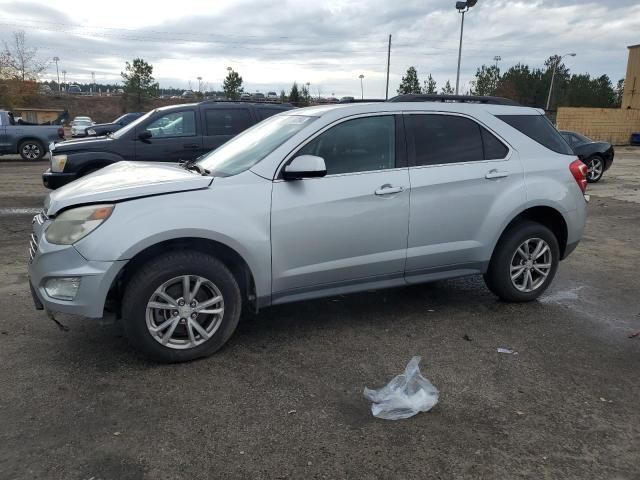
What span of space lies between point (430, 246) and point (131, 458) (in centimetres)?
274

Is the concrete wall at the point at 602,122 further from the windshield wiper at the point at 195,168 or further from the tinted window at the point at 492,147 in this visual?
the windshield wiper at the point at 195,168

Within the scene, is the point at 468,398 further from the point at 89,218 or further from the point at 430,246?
the point at 89,218

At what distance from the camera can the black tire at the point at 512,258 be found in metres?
4.78

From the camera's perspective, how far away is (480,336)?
14.1 ft

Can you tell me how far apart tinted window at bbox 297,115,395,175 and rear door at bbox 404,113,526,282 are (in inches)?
7.7

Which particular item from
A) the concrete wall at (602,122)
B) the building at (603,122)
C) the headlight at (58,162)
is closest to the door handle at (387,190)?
the headlight at (58,162)

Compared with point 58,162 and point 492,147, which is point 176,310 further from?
point 58,162

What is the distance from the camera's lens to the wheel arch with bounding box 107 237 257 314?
11.7ft

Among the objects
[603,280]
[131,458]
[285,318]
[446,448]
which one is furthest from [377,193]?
[603,280]

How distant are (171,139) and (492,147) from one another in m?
5.92

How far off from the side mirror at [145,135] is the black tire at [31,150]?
488 inches

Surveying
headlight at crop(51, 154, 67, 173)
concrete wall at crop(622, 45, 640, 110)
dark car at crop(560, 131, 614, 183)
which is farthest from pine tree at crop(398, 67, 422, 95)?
headlight at crop(51, 154, 67, 173)

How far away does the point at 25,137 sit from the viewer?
18594 millimetres

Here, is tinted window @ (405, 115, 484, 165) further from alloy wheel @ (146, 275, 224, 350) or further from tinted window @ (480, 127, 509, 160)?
alloy wheel @ (146, 275, 224, 350)
